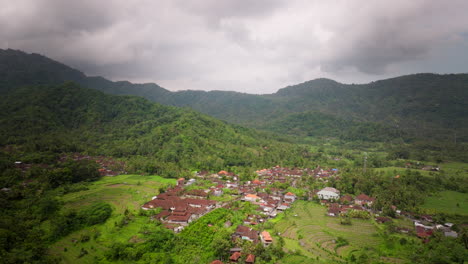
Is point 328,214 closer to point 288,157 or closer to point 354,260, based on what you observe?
point 354,260

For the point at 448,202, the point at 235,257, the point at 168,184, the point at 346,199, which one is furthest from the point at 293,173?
the point at 235,257

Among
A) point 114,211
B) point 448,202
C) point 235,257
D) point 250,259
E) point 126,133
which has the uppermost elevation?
point 126,133

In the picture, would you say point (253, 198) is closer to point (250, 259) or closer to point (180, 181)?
point (180, 181)

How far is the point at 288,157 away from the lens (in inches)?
2702

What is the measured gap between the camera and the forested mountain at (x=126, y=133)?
182 feet

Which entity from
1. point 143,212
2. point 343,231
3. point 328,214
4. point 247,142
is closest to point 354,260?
point 343,231

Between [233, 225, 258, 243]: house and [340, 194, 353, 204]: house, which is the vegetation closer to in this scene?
[233, 225, 258, 243]: house

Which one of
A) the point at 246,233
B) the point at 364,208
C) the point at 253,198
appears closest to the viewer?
the point at 246,233

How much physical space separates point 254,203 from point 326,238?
11.9 meters

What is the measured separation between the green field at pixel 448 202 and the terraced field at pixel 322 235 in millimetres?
12735

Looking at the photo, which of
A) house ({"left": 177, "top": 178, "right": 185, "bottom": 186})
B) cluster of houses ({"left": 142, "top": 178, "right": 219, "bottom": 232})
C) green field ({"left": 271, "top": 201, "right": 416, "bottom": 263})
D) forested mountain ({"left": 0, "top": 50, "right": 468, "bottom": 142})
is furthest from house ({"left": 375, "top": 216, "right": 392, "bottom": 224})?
forested mountain ({"left": 0, "top": 50, "right": 468, "bottom": 142})

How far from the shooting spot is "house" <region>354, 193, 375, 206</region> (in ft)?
123

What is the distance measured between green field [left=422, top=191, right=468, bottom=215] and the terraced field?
12.7m

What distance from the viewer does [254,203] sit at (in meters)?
36.4
